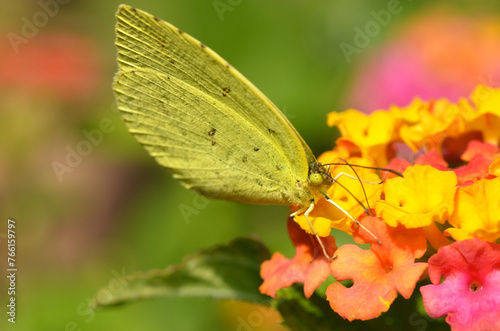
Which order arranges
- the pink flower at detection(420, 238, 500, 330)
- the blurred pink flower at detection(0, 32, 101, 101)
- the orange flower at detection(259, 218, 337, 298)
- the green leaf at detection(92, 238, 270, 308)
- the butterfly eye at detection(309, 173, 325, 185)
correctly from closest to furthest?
the pink flower at detection(420, 238, 500, 330)
the orange flower at detection(259, 218, 337, 298)
the butterfly eye at detection(309, 173, 325, 185)
the green leaf at detection(92, 238, 270, 308)
the blurred pink flower at detection(0, 32, 101, 101)

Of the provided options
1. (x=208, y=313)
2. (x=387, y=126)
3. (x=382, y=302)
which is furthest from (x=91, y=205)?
(x=382, y=302)

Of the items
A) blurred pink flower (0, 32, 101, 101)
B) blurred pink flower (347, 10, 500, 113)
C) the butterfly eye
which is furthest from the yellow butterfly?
blurred pink flower (347, 10, 500, 113)

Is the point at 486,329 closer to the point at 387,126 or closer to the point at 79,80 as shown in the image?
the point at 387,126

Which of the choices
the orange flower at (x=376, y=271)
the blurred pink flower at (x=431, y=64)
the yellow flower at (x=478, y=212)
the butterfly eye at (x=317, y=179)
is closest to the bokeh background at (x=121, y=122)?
the blurred pink flower at (x=431, y=64)

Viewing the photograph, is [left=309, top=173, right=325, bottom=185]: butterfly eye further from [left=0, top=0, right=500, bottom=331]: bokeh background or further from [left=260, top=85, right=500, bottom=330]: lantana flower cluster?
[left=0, top=0, right=500, bottom=331]: bokeh background

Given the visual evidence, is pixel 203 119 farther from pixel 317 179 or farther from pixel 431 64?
pixel 431 64
